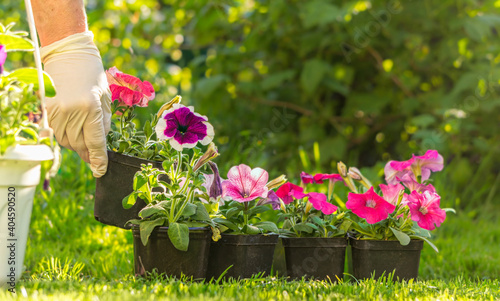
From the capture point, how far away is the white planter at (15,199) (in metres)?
1.24

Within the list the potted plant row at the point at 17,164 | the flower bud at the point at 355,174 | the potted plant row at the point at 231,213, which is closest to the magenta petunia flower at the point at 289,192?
the potted plant row at the point at 231,213

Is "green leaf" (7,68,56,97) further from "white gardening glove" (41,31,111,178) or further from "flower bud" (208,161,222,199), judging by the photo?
"flower bud" (208,161,222,199)

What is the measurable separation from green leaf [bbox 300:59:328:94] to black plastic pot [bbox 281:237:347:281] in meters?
1.80

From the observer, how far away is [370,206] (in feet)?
5.67

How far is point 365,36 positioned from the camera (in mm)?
3539

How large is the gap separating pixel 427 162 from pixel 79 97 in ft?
3.83

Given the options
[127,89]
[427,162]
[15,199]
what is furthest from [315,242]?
[15,199]

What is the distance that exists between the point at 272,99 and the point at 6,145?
2952mm

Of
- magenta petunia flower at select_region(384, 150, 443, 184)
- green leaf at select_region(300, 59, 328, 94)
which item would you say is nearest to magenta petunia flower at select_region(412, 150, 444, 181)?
magenta petunia flower at select_region(384, 150, 443, 184)

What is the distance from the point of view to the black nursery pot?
67.4 inches

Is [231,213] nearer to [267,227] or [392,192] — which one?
[267,227]

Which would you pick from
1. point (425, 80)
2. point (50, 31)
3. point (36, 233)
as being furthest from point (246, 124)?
point (50, 31)

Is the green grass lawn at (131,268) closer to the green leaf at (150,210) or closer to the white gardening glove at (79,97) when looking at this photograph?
the green leaf at (150,210)

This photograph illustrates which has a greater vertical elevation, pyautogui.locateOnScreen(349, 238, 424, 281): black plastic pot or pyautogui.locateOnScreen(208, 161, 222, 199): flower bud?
pyautogui.locateOnScreen(208, 161, 222, 199): flower bud
